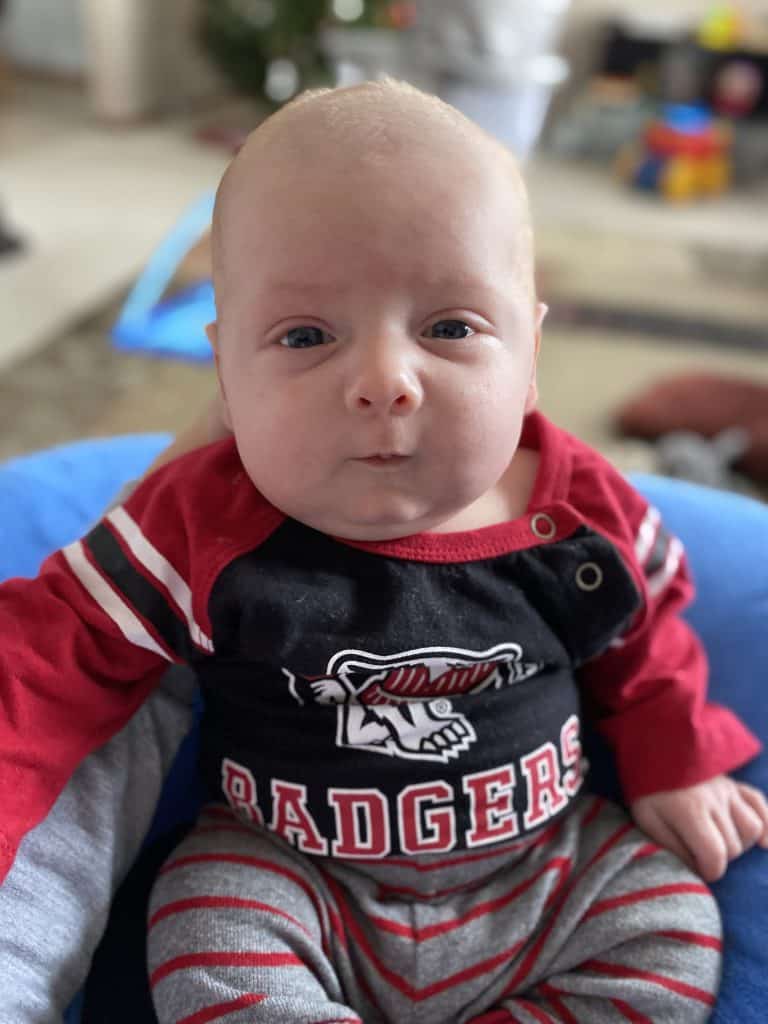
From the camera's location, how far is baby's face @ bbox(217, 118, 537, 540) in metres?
0.64

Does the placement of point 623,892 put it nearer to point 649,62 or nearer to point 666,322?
point 666,322

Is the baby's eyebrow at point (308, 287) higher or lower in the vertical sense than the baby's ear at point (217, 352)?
higher

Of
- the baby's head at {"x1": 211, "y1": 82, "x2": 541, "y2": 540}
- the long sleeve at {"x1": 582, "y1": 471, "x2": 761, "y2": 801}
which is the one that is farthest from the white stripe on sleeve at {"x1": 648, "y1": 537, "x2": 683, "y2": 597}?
the baby's head at {"x1": 211, "y1": 82, "x2": 541, "y2": 540}

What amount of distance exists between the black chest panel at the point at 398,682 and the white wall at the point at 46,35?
4435 mm

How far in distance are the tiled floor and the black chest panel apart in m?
1.02

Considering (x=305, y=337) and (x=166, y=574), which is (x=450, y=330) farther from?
(x=166, y=574)

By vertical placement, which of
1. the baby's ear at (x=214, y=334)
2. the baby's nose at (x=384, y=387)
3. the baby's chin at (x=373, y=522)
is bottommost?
the baby's chin at (x=373, y=522)

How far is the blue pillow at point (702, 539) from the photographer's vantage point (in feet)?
3.11

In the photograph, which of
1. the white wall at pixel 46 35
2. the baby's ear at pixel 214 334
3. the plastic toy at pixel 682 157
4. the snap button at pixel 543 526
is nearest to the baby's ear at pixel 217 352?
the baby's ear at pixel 214 334

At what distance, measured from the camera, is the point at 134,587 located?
738 millimetres

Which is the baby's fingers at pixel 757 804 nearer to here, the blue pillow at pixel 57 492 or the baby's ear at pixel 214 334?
the baby's ear at pixel 214 334

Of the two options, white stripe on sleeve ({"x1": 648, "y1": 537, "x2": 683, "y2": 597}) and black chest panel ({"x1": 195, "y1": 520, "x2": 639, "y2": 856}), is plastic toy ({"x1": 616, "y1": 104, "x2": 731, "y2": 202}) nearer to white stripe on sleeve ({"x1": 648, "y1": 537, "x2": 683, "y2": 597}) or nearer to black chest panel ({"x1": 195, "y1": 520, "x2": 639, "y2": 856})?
white stripe on sleeve ({"x1": 648, "y1": 537, "x2": 683, "y2": 597})

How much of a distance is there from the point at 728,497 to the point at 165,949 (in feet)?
2.35

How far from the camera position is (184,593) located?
74cm
